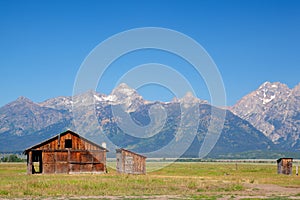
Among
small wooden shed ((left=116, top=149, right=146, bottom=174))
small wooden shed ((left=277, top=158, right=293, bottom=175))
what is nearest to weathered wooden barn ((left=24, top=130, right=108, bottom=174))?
small wooden shed ((left=116, top=149, right=146, bottom=174))

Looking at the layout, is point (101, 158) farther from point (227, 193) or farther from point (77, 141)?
point (227, 193)

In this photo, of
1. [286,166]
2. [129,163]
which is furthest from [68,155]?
[286,166]

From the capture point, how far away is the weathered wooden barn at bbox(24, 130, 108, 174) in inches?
2955

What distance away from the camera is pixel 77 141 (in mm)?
76438

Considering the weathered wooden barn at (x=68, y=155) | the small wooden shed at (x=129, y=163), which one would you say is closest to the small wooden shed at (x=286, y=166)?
the small wooden shed at (x=129, y=163)

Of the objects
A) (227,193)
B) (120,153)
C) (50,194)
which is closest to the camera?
(50,194)

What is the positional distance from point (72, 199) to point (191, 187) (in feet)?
47.1

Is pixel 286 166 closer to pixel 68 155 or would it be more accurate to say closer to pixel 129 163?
pixel 129 163

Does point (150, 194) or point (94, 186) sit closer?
point (150, 194)

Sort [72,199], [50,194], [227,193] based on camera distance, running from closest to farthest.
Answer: [72,199]
[50,194]
[227,193]

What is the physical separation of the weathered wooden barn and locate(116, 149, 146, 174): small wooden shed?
2.97 m

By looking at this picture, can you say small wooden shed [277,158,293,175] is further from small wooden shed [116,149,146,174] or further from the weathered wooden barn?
the weathered wooden barn

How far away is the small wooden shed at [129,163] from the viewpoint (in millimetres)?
78750

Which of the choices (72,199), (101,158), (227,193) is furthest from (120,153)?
(72,199)
